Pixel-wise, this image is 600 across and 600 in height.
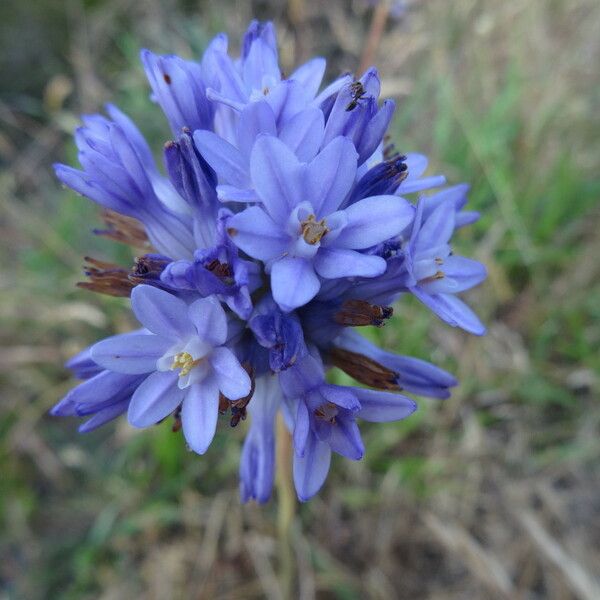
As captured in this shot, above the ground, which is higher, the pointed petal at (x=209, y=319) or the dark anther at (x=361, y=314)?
the pointed petal at (x=209, y=319)

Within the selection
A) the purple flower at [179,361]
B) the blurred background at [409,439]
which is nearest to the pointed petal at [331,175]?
the purple flower at [179,361]

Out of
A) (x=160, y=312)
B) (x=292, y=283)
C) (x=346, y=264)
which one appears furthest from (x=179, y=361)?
→ (x=346, y=264)

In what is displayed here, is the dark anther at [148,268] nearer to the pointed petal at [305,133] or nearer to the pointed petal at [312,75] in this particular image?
the pointed petal at [305,133]

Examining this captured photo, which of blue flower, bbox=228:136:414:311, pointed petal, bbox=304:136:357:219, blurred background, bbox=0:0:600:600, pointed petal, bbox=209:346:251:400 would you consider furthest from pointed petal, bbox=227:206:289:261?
blurred background, bbox=0:0:600:600

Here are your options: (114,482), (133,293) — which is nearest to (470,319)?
(133,293)

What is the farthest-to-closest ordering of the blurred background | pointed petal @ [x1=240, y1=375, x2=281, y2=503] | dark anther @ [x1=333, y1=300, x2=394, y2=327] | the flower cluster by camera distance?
the blurred background
pointed petal @ [x1=240, y1=375, x2=281, y2=503]
dark anther @ [x1=333, y1=300, x2=394, y2=327]
the flower cluster

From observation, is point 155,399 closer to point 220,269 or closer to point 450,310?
point 220,269

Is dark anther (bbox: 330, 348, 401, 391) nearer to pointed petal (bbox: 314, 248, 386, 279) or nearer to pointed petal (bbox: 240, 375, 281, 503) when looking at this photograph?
pointed petal (bbox: 240, 375, 281, 503)
